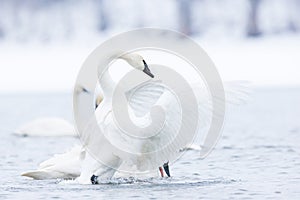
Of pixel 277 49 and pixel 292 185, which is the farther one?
pixel 277 49

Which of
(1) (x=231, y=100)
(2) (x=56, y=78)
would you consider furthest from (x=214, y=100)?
(2) (x=56, y=78)

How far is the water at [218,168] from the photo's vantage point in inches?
345

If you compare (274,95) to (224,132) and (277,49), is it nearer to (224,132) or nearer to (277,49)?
(277,49)

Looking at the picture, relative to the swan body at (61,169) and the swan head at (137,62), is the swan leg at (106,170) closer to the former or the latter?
the swan body at (61,169)

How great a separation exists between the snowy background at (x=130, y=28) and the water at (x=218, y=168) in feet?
19.7

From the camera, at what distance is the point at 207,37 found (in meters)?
24.8

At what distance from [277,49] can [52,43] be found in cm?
512

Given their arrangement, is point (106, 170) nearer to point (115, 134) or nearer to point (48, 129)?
point (115, 134)

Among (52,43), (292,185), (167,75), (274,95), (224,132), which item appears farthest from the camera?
(52,43)

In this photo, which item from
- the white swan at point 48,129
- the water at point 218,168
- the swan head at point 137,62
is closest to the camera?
the water at point 218,168

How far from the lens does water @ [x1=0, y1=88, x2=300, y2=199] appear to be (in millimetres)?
8766

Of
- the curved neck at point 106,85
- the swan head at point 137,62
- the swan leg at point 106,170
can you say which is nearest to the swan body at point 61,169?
the swan leg at point 106,170

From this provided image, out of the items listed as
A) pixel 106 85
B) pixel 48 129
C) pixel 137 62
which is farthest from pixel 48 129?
pixel 106 85

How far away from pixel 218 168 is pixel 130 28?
14929 millimetres
